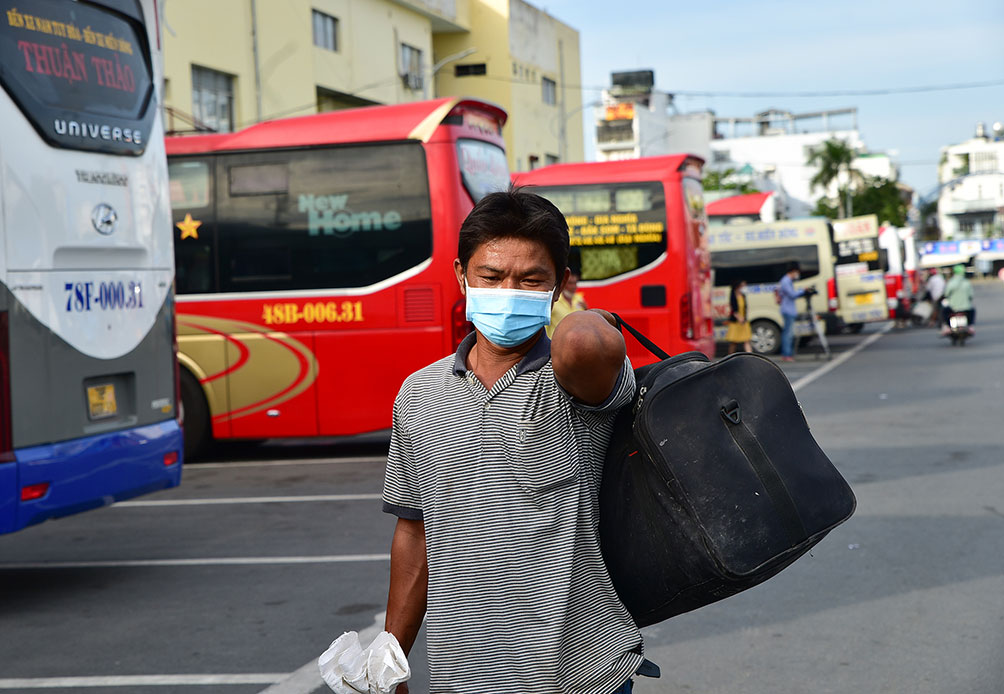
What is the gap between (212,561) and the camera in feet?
25.0

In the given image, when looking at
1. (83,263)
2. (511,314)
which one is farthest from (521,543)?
(83,263)

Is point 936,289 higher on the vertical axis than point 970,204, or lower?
lower

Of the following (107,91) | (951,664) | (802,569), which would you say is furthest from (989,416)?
(107,91)

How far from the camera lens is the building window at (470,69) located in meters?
46.8

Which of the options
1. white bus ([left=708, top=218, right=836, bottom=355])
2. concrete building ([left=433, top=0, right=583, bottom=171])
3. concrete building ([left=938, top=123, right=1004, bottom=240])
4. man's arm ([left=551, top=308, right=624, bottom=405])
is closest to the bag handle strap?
man's arm ([left=551, top=308, right=624, bottom=405])

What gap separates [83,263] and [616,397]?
508 cm

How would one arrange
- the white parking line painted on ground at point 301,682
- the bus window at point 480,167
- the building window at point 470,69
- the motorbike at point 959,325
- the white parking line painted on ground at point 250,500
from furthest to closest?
the building window at point 470,69, the motorbike at point 959,325, the bus window at point 480,167, the white parking line painted on ground at point 250,500, the white parking line painted on ground at point 301,682

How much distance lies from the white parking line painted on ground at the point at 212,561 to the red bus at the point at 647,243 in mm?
9006

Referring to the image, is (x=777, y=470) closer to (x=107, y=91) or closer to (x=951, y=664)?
(x=951, y=664)

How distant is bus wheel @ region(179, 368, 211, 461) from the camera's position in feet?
39.4

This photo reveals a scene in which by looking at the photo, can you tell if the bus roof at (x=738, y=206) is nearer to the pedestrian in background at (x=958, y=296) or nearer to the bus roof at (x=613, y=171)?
the pedestrian in background at (x=958, y=296)

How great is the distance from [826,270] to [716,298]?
269cm

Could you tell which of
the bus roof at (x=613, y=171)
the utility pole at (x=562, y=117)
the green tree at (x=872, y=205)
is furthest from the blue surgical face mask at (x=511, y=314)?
the green tree at (x=872, y=205)

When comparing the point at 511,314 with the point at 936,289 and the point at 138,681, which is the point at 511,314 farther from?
the point at 936,289
